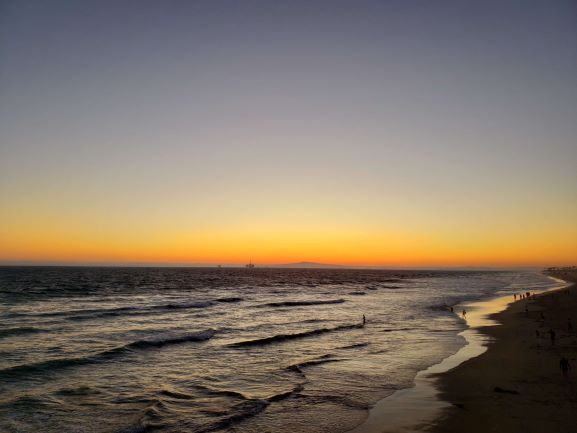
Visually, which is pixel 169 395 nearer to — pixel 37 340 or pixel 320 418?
pixel 320 418

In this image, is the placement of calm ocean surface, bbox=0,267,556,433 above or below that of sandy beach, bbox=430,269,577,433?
below

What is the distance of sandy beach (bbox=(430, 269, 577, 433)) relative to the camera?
1505cm

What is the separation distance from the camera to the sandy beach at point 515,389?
15.0 m

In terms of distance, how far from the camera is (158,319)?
145 ft

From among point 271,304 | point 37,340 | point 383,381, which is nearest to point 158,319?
point 37,340

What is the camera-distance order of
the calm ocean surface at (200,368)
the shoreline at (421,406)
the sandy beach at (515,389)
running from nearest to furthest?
1. the sandy beach at (515,389)
2. the shoreline at (421,406)
3. the calm ocean surface at (200,368)

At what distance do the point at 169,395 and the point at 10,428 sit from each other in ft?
20.6

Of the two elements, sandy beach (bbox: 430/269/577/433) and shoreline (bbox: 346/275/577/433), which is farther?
shoreline (bbox: 346/275/577/433)

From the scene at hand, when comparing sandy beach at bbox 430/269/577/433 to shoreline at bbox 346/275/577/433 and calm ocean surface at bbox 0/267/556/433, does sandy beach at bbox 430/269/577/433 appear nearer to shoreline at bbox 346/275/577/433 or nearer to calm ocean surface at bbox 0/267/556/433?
shoreline at bbox 346/275/577/433

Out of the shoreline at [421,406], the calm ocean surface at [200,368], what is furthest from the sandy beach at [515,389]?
the calm ocean surface at [200,368]

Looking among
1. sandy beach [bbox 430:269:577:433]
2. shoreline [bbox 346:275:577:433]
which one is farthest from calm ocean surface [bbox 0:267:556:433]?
sandy beach [bbox 430:269:577:433]

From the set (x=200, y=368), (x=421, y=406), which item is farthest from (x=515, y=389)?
(x=200, y=368)

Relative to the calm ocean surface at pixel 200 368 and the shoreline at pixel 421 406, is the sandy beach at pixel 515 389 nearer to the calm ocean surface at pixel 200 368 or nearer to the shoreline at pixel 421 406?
the shoreline at pixel 421 406

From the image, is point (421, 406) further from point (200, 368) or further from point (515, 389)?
point (200, 368)
